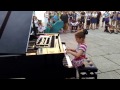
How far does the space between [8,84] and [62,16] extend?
35.6 feet

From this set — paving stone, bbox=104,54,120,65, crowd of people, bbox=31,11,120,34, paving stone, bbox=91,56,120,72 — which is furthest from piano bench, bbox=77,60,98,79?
crowd of people, bbox=31,11,120,34

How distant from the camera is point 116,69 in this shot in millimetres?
4961

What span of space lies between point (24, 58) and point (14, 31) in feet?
1.97

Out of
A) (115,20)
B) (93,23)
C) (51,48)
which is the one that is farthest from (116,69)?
(93,23)

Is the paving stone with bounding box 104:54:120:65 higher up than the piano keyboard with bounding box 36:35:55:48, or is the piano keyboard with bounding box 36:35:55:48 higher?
the piano keyboard with bounding box 36:35:55:48

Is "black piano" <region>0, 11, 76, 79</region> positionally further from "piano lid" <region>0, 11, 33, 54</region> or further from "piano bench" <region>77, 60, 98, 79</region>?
"piano bench" <region>77, 60, 98, 79</region>

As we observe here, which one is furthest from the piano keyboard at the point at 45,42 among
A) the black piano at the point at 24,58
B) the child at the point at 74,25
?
the child at the point at 74,25

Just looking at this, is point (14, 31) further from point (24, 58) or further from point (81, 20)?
point (81, 20)

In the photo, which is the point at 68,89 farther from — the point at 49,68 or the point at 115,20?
the point at 115,20

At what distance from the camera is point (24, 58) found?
2.73 meters

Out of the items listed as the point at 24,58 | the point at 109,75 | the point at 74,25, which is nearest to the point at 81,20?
the point at 74,25

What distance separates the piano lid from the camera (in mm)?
2758

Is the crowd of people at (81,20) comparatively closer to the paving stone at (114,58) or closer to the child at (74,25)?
the child at (74,25)
